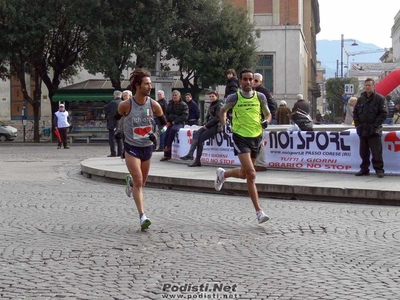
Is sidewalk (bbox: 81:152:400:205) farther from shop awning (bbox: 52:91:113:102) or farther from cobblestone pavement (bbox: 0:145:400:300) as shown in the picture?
shop awning (bbox: 52:91:113:102)

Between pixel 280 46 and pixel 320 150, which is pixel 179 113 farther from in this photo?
pixel 280 46

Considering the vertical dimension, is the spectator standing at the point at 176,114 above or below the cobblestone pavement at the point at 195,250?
above

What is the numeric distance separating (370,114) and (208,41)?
2986 cm

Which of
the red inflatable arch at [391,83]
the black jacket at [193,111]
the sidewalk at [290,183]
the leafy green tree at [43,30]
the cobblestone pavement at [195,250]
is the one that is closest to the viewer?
the cobblestone pavement at [195,250]

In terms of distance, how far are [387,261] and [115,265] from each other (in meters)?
2.51

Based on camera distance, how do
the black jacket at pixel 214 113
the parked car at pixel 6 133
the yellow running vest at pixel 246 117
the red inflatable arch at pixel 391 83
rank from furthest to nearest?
the parked car at pixel 6 133 < the red inflatable arch at pixel 391 83 < the black jacket at pixel 214 113 < the yellow running vest at pixel 246 117

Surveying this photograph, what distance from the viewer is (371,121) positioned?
13242 millimetres

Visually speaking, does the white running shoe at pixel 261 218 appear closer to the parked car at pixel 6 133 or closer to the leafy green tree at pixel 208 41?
the leafy green tree at pixel 208 41

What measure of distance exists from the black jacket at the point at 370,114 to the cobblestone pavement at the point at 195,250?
2.22 m

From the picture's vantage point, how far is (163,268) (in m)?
6.62

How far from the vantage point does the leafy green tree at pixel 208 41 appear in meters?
40.8

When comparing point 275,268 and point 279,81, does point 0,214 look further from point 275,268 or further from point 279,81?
point 279,81

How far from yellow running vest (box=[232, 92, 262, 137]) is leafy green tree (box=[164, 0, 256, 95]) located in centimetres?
3109

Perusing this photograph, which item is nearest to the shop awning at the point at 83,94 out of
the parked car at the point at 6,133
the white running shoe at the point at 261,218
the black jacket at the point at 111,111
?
the parked car at the point at 6,133
